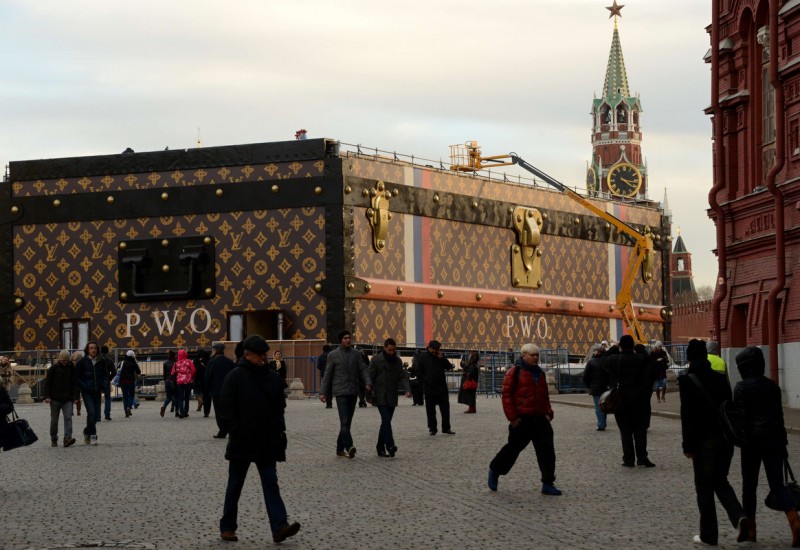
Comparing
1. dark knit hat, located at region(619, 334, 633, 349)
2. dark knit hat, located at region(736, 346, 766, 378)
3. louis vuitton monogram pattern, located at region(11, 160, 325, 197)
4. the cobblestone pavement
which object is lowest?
the cobblestone pavement

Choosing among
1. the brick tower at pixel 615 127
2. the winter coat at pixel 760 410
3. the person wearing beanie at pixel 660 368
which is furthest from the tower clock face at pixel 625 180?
the winter coat at pixel 760 410

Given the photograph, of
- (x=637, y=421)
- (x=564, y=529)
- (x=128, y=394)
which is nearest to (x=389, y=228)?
(x=128, y=394)

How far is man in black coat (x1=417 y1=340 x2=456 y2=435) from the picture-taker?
26.3m

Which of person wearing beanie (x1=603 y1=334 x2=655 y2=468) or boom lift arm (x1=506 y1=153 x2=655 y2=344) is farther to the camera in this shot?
boom lift arm (x1=506 y1=153 x2=655 y2=344)

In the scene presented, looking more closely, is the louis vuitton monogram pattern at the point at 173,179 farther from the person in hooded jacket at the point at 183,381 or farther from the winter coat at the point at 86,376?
the winter coat at the point at 86,376

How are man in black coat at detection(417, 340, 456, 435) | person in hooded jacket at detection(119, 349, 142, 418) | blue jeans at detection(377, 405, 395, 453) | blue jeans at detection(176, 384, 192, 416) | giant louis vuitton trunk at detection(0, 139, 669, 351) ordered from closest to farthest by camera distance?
1. blue jeans at detection(377, 405, 395, 453)
2. man in black coat at detection(417, 340, 456, 435)
3. blue jeans at detection(176, 384, 192, 416)
4. person in hooded jacket at detection(119, 349, 142, 418)
5. giant louis vuitton trunk at detection(0, 139, 669, 351)

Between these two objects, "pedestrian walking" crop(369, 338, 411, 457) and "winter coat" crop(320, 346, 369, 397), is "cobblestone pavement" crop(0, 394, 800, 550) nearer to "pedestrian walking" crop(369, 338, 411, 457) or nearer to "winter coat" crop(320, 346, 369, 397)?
"pedestrian walking" crop(369, 338, 411, 457)

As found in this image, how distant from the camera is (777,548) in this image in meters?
11.9

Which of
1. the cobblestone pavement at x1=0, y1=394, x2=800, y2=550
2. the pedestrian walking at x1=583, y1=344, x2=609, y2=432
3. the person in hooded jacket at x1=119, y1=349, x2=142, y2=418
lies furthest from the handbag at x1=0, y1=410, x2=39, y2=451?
the person in hooded jacket at x1=119, y1=349, x2=142, y2=418

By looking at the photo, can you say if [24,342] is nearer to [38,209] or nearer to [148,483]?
[38,209]

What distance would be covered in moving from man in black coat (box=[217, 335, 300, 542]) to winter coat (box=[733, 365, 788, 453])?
3.73 meters

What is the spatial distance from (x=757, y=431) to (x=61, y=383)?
566 inches

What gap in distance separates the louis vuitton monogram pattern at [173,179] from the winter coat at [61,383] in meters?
32.3

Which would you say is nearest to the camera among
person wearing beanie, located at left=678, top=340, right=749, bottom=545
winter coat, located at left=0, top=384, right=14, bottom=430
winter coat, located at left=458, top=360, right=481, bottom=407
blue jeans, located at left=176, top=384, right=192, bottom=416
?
person wearing beanie, located at left=678, top=340, right=749, bottom=545
